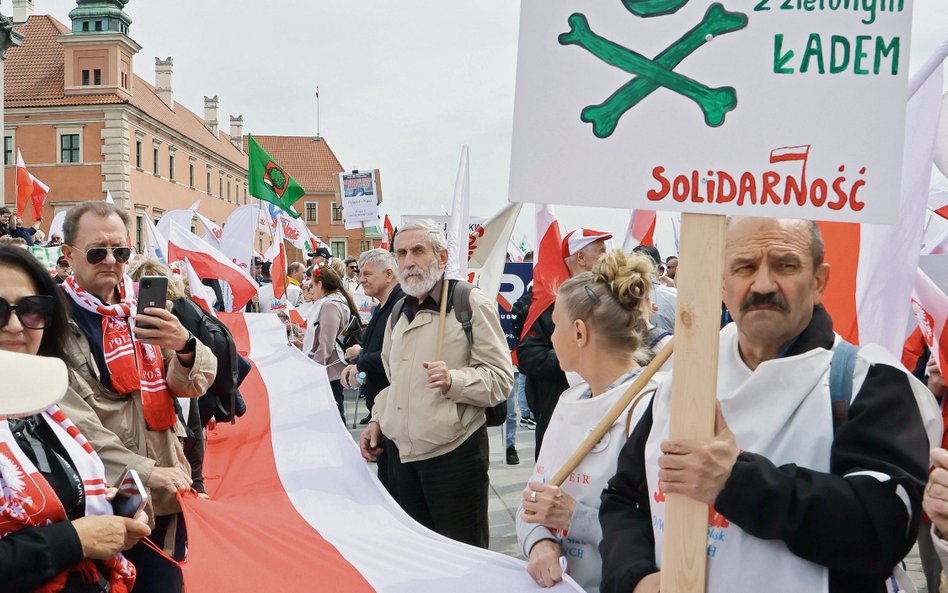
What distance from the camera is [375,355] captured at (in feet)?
18.0

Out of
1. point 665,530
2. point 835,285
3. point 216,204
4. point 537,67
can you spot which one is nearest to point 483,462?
point 835,285

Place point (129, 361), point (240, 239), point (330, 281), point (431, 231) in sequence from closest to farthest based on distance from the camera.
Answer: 1. point (129, 361)
2. point (431, 231)
3. point (330, 281)
4. point (240, 239)

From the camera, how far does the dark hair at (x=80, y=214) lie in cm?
333

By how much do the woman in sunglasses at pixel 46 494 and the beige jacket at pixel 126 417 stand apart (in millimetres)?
390

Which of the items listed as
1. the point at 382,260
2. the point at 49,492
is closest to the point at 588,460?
the point at 49,492

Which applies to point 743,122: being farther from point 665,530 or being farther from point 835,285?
point 835,285

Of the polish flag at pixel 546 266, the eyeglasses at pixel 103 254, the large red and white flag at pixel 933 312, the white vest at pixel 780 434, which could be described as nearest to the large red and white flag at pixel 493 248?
the polish flag at pixel 546 266

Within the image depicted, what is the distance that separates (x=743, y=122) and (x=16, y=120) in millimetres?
54038

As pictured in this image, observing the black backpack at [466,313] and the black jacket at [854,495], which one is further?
the black backpack at [466,313]

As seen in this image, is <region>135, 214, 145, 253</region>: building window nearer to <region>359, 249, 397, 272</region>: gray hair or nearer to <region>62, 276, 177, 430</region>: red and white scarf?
<region>359, 249, 397, 272</region>: gray hair

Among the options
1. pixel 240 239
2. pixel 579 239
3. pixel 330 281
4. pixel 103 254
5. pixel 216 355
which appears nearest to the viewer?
pixel 103 254

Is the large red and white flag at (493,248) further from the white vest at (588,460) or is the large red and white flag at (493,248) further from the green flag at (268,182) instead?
the green flag at (268,182)

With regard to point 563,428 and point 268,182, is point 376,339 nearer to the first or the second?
point 563,428

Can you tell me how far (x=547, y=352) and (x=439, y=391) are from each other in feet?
5.84
